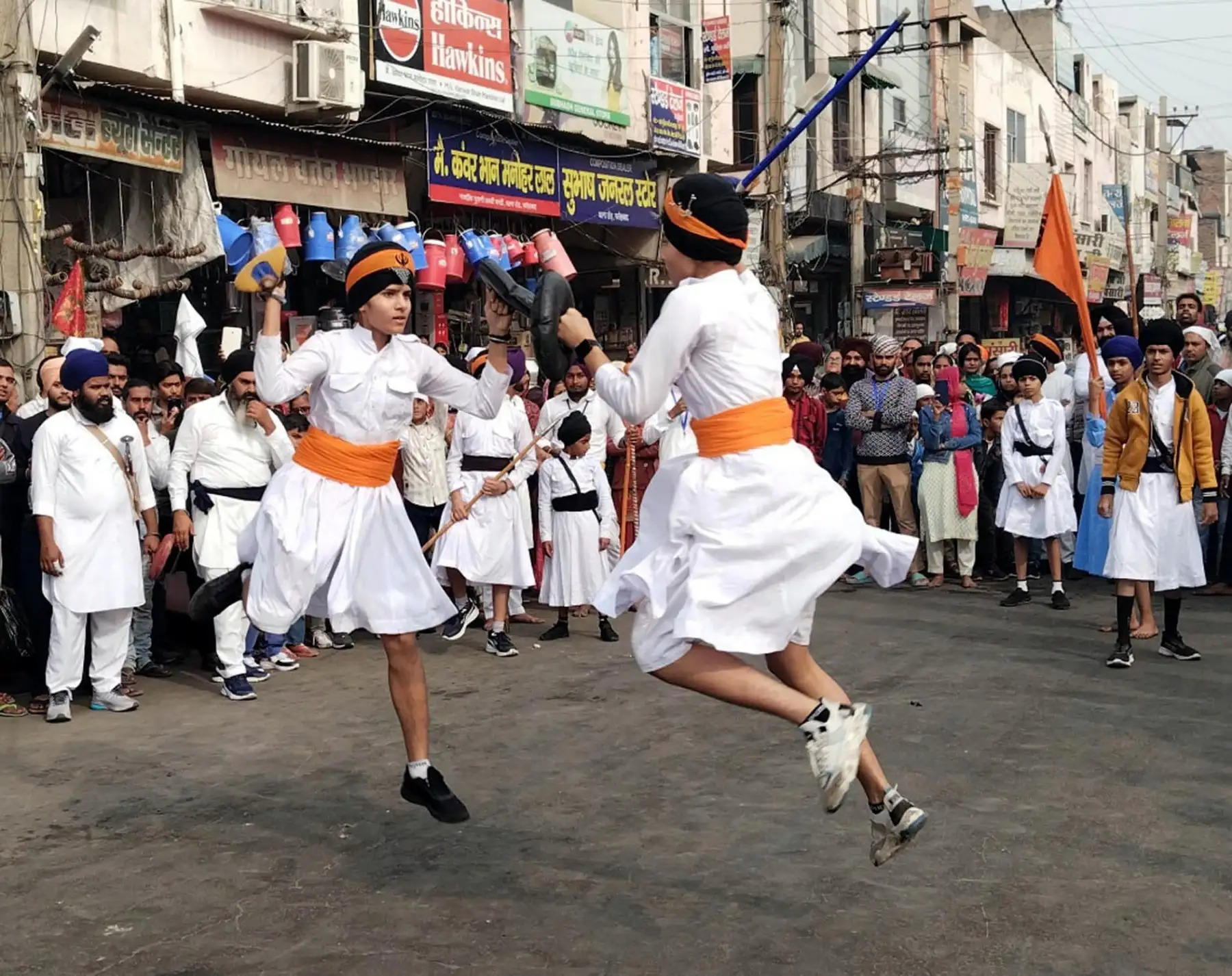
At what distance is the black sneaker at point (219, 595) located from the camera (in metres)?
5.85

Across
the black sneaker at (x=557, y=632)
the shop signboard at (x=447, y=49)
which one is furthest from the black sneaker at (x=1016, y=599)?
the shop signboard at (x=447, y=49)

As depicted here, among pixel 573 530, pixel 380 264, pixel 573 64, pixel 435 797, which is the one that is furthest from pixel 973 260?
pixel 435 797

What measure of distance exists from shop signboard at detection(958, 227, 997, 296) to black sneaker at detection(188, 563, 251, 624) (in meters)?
29.6

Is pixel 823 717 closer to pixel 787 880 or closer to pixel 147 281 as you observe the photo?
pixel 787 880

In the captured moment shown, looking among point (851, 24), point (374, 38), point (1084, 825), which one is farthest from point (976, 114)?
point (1084, 825)

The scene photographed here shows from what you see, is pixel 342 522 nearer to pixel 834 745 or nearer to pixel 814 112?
pixel 834 745

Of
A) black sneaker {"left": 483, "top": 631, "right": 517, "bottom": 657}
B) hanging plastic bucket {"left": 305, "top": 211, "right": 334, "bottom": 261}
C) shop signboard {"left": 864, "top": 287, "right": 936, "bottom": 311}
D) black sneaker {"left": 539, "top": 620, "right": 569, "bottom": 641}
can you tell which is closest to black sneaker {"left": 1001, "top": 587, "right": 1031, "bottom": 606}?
black sneaker {"left": 539, "top": 620, "right": 569, "bottom": 641}

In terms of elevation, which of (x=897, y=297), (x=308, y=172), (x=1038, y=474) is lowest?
(x=1038, y=474)

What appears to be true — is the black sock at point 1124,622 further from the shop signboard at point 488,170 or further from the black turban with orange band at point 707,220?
the shop signboard at point 488,170

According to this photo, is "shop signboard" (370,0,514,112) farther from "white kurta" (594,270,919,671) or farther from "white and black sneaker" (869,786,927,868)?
"white and black sneaker" (869,786,927,868)

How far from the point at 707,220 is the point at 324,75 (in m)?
10.3

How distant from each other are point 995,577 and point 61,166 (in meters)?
9.10

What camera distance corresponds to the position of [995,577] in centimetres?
1301

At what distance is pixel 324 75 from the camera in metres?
14.1
